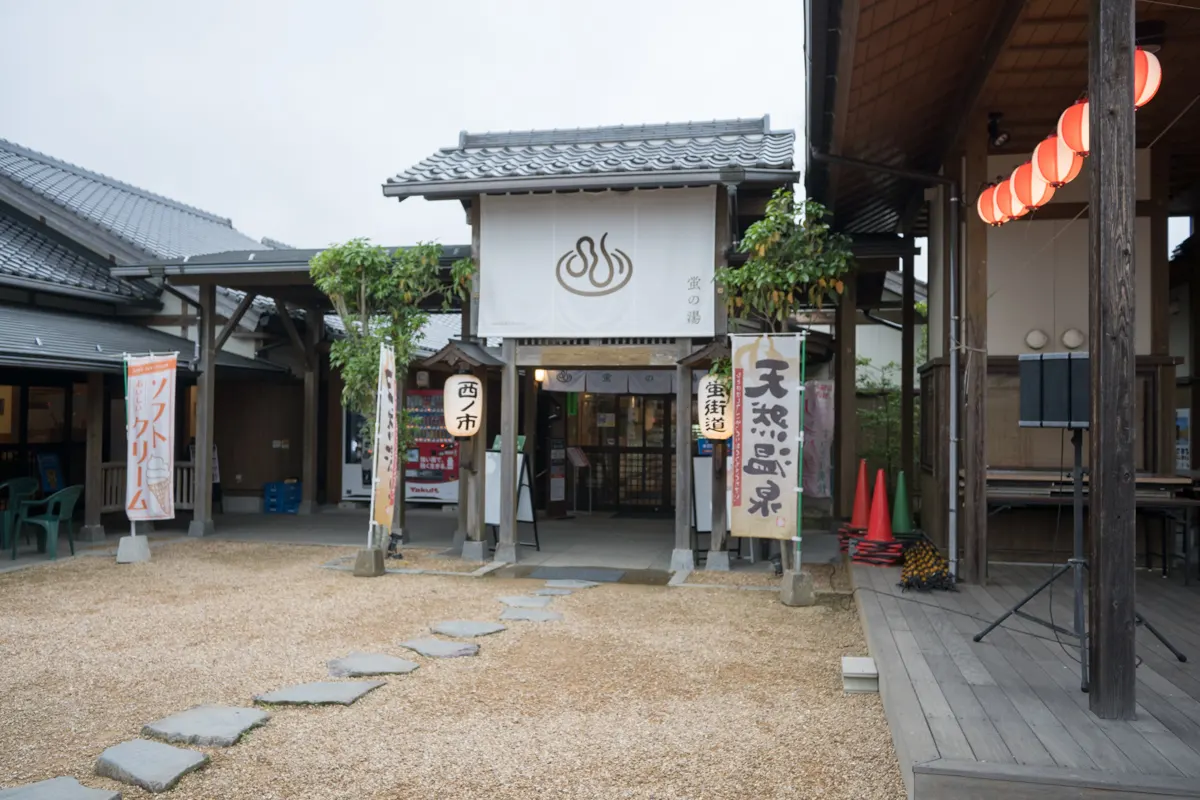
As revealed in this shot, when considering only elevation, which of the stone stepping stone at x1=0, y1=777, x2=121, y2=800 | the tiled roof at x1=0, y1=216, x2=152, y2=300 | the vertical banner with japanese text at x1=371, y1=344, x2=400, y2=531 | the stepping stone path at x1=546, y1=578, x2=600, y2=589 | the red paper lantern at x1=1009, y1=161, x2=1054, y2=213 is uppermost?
the tiled roof at x1=0, y1=216, x2=152, y2=300

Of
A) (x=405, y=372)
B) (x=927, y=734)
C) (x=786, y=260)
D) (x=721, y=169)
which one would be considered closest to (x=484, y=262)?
(x=405, y=372)

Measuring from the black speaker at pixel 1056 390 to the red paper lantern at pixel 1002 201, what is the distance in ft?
6.58

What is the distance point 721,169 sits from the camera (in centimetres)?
897

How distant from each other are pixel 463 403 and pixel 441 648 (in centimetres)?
395

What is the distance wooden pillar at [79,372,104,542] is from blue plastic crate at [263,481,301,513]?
126 inches

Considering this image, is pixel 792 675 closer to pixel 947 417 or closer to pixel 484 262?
pixel 947 417

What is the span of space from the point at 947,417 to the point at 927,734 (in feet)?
15.0

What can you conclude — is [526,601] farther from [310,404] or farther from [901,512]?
[310,404]

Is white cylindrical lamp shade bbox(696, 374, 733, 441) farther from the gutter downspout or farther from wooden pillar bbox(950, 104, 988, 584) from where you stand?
wooden pillar bbox(950, 104, 988, 584)

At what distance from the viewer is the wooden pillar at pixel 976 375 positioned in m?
6.85

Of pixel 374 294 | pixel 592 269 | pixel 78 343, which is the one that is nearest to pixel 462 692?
pixel 592 269

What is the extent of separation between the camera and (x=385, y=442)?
9.17 meters

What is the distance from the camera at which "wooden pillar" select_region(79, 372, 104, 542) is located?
11320mm

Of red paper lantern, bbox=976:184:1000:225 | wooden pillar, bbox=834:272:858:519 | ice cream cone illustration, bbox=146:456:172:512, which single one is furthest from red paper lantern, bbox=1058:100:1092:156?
ice cream cone illustration, bbox=146:456:172:512
